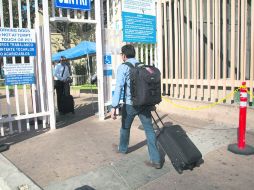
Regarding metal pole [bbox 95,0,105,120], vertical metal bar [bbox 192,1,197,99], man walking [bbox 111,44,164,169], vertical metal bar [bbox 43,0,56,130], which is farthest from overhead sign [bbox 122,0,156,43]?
man walking [bbox 111,44,164,169]

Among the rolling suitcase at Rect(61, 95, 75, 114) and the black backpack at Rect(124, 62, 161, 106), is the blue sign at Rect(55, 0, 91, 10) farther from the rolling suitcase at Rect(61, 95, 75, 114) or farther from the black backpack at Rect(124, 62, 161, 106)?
the black backpack at Rect(124, 62, 161, 106)

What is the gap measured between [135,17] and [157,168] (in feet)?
14.5

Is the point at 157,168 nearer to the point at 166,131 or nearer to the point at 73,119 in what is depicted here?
the point at 166,131

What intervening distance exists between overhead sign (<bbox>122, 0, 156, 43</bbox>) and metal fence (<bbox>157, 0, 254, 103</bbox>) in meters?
0.36

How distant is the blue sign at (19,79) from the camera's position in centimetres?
602

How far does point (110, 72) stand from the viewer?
7941 mm

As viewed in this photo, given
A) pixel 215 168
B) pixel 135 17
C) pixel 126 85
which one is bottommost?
pixel 215 168

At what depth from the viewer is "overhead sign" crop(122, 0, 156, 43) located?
293 inches

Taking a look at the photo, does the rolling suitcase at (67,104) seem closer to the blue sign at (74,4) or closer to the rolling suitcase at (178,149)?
the blue sign at (74,4)

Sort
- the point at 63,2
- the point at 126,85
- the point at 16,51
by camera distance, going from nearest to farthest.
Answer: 1. the point at 126,85
2. the point at 16,51
3. the point at 63,2

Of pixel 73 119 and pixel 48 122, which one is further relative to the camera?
pixel 73 119

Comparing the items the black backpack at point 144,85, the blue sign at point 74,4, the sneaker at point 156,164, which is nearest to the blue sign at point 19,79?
the blue sign at point 74,4

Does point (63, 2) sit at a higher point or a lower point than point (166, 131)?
higher

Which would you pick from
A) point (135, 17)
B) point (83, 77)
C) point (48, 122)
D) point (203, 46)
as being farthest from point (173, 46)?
point (83, 77)
